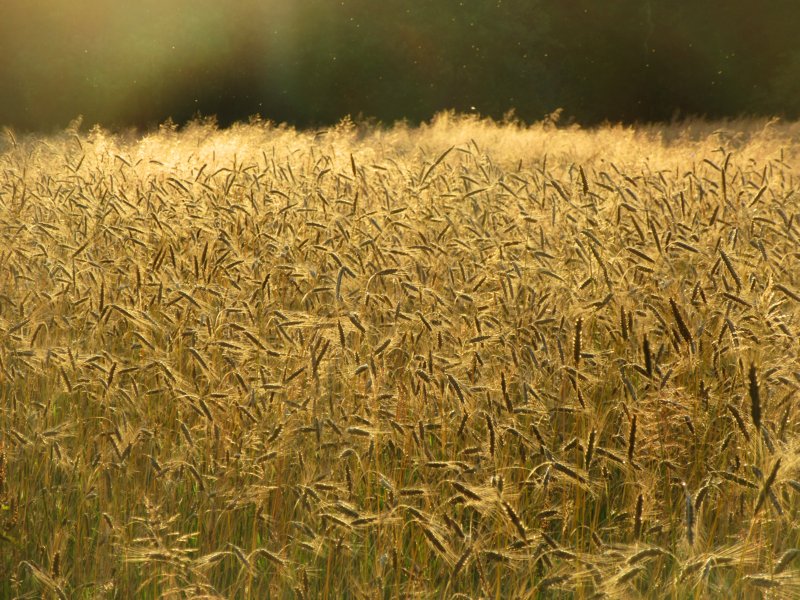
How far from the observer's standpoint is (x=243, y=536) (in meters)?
2.70

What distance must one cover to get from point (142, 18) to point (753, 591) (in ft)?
89.4

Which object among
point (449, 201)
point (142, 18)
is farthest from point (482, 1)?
point (449, 201)

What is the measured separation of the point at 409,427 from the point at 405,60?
26.6 m

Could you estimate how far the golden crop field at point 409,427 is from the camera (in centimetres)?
229

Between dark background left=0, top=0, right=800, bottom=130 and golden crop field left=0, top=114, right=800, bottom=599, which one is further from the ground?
golden crop field left=0, top=114, right=800, bottom=599

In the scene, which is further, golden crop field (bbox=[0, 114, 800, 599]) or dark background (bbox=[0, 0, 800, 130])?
dark background (bbox=[0, 0, 800, 130])

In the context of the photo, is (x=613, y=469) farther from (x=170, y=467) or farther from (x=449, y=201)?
(x=449, y=201)

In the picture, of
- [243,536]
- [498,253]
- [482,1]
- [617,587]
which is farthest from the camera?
[482,1]

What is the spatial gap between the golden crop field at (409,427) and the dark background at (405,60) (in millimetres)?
23964

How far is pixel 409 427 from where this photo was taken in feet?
8.78

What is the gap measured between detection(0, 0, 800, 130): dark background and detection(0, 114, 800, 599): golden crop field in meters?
24.0

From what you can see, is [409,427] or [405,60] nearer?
[409,427]

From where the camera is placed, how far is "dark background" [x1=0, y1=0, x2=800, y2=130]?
27.4 metres

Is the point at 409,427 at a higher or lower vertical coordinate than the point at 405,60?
higher
